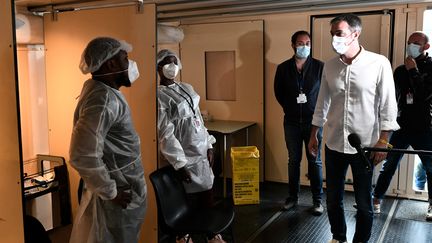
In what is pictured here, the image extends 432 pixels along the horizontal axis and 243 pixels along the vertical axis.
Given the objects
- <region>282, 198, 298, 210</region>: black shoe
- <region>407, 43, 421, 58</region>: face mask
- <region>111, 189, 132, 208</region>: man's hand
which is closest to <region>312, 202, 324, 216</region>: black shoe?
<region>282, 198, 298, 210</region>: black shoe

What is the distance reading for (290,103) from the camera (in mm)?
3861

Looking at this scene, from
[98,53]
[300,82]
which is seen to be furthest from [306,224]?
[98,53]

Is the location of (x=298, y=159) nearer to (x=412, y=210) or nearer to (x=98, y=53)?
(x=412, y=210)

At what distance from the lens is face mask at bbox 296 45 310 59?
3.71 m

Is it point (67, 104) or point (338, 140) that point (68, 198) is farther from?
point (338, 140)

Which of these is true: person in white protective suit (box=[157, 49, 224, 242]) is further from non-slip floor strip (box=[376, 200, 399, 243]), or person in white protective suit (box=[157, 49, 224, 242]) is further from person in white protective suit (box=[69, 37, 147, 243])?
non-slip floor strip (box=[376, 200, 399, 243])

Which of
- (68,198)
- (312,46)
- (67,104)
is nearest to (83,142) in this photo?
(67,104)

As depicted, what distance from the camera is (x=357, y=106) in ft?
8.41

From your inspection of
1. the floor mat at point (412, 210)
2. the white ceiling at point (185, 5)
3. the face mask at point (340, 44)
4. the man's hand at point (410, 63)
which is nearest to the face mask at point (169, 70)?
the white ceiling at point (185, 5)

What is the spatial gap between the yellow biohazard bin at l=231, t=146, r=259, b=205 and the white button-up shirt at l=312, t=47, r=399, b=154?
1.43 m

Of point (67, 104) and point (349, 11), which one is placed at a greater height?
point (349, 11)

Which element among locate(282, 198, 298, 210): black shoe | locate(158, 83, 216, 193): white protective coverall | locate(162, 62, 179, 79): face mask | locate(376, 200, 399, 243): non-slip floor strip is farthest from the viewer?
locate(282, 198, 298, 210): black shoe

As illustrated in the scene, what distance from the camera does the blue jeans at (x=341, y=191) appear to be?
2582 mm

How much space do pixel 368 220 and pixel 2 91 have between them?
7.29ft
